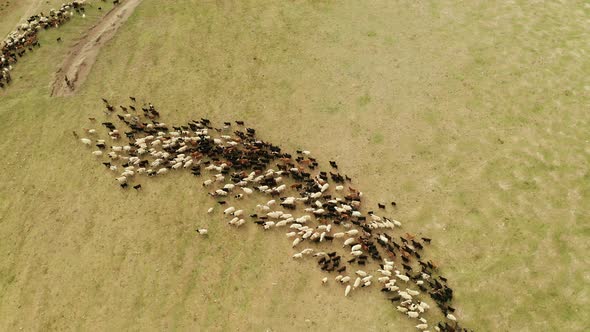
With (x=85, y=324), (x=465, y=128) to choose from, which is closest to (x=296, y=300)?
(x=85, y=324)

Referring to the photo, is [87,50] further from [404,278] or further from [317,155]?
[404,278]

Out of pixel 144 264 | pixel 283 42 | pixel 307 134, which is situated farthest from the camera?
pixel 283 42

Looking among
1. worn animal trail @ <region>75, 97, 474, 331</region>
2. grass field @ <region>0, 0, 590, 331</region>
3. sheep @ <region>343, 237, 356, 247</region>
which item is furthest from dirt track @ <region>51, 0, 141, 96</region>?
sheep @ <region>343, 237, 356, 247</region>

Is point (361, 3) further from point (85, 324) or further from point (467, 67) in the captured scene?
point (85, 324)

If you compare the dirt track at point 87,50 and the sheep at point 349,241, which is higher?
the dirt track at point 87,50

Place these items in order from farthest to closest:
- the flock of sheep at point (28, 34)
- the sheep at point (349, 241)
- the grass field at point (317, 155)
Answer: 1. the flock of sheep at point (28, 34)
2. the sheep at point (349, 241)
3. the grass field at point (317, 155)

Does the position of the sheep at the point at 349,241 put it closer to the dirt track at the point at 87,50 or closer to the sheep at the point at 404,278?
the sheep at the point at 404,278

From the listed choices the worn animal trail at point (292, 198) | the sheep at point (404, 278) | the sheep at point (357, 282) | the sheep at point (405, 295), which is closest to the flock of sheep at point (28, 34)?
A: the worn animal trail at point (292, 198)
